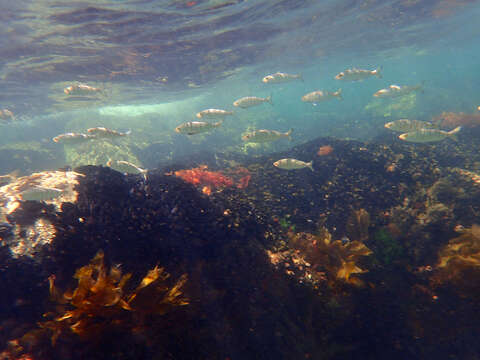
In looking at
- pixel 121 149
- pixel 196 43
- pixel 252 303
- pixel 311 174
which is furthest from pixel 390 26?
pixel 252 303

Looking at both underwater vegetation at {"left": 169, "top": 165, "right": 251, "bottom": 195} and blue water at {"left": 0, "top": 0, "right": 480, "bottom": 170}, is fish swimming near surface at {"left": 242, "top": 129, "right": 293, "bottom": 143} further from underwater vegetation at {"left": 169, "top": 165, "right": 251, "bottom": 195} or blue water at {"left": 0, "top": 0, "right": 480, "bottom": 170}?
blue water at {"left": 0, "top": 0, "right": 480, "bottom": 170}

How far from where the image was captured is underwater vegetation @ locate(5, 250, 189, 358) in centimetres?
276

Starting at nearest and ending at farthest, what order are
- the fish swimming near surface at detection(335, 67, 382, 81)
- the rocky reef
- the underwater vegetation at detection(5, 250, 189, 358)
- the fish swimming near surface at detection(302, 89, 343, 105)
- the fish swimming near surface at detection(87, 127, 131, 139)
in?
1. the underwater vegetation at detection(5, 250, 189, 358)
2. the rocky reef
3. the fish swimming near surface at detection(87, 127, 131, 139)
4. the fish swimming near surface at detection(335, 67, 382, 81)
5. the fish swimming near surface at detection(302, 89, 343, 105)

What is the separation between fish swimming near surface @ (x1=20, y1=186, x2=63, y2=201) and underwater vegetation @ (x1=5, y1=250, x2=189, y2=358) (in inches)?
94.5

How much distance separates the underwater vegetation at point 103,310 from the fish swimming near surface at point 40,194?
2.40 metres

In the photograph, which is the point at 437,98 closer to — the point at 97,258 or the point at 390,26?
the point at 390,26

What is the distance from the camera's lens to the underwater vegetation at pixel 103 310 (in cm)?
276

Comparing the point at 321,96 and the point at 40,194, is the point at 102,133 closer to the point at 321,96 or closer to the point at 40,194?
the point at 40,194

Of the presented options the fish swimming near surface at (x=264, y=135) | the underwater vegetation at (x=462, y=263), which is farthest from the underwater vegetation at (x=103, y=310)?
the fish swimming near surface at (x=264, y=135)

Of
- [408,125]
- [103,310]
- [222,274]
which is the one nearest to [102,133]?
[222,274]

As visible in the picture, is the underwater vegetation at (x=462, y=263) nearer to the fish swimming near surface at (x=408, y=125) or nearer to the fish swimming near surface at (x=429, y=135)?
the fish swimming near surface at (x=429, y=135)

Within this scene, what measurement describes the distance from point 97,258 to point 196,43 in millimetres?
18148

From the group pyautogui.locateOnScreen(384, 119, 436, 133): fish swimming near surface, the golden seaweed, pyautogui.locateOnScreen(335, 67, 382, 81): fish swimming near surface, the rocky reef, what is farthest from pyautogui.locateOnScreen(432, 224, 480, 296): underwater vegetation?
pyautogui.locateOnScreen(335, 67, 382, 81): fish swimming near surface

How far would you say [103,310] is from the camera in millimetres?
2818
